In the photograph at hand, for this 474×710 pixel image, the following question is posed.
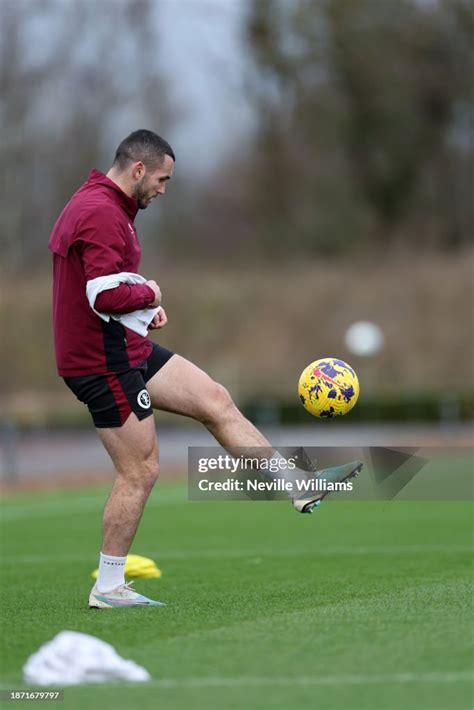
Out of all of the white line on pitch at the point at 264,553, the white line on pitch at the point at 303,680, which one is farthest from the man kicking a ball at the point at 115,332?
the white line on pitch at the point at 264,553

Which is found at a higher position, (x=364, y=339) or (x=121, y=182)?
(x=121, y=182)

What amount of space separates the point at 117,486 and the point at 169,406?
616mm

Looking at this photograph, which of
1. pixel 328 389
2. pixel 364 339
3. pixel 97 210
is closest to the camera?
pixel 97 210

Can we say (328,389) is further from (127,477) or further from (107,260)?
(107,260)

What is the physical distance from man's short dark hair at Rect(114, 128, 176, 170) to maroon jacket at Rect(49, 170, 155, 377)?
0.56ft

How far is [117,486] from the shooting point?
701 centimetres

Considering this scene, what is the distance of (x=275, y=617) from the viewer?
6.29 m

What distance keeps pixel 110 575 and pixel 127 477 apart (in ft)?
1.78

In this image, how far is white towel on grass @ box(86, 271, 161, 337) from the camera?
22.2 feet

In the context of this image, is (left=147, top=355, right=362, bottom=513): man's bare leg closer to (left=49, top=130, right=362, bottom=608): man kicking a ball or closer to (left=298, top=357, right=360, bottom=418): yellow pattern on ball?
(left=49, top=130, right=362, bottom=608): man kicking a ball

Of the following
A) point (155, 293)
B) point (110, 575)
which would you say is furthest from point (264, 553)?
point (155, 293)

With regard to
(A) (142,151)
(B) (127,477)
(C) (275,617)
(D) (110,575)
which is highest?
(A) (142,151)

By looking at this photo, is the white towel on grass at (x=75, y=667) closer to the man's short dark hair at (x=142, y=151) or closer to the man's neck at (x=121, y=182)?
the man's neck at (x=121, y=182)

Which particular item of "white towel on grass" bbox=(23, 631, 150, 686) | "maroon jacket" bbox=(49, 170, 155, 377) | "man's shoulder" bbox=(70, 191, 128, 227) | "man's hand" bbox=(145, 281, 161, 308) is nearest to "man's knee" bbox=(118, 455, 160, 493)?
"maroon jacket" bbox=(49, 170, 155, 377)
